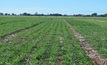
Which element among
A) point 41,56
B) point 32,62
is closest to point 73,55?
point 41,56

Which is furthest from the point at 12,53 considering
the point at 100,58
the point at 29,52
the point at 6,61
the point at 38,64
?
the point at 100,58

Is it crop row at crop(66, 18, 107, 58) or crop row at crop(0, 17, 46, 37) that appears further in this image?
crop row at crop(0, 17, 46, 37)

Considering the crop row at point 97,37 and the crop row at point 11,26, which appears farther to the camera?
the crop row at point 11,26

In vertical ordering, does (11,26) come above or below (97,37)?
below

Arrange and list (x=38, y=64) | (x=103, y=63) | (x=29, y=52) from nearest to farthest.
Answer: (x=38, y=64) < (x=103, y=63) < (x=29, y=52)

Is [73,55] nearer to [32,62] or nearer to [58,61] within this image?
[58,61]

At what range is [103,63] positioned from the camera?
13195 millimetres

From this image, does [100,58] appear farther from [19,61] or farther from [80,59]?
[19,61]

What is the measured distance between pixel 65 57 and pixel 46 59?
127 cm

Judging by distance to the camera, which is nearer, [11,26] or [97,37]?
[97,37]

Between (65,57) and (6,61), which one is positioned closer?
(6,61)

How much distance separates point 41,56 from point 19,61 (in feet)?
6.55

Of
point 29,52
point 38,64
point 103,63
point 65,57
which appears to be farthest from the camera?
point 29,52

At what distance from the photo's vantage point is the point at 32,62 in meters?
12.6
